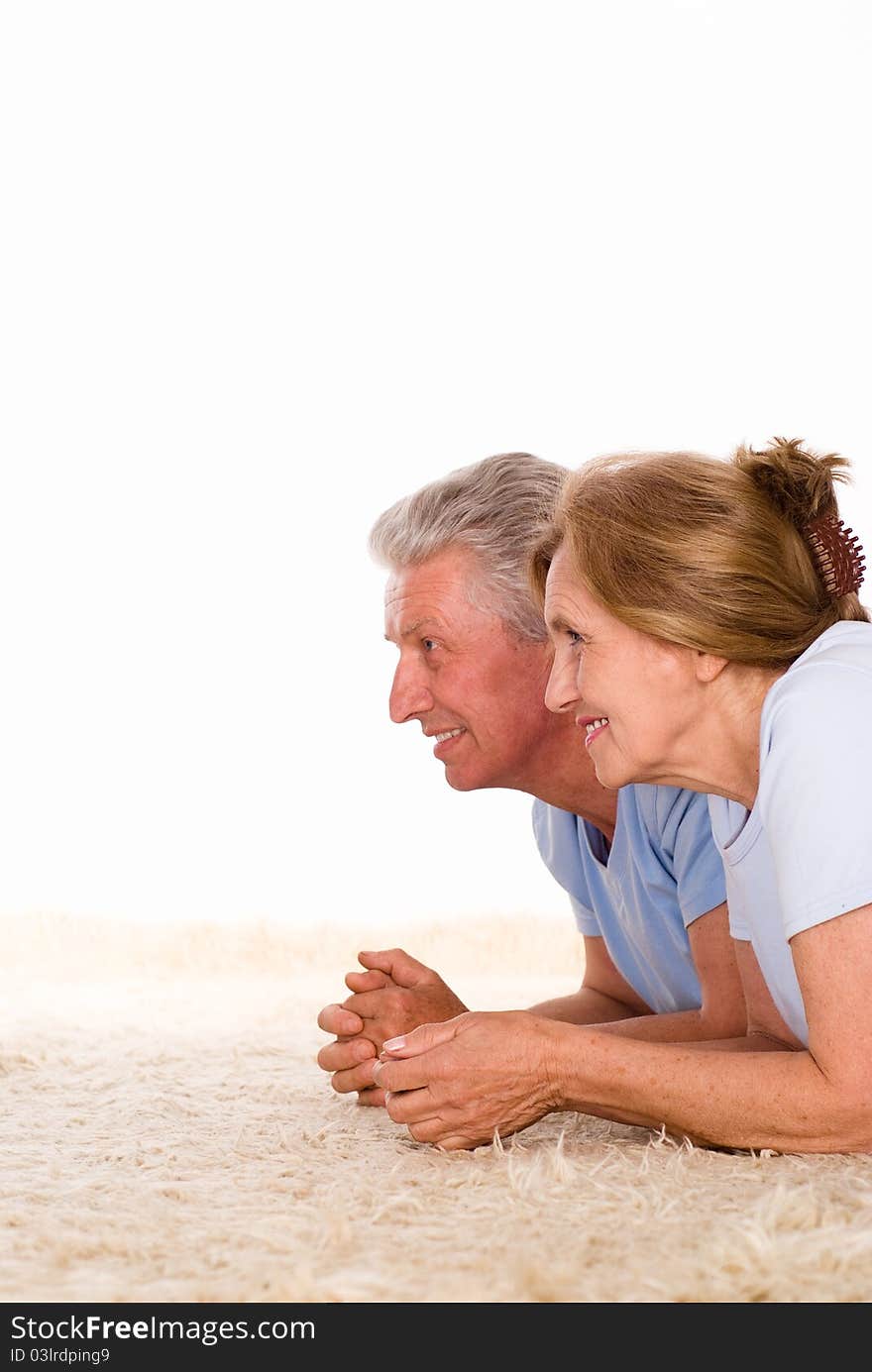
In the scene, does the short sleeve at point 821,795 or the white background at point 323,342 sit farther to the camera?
the white background at point 323,342

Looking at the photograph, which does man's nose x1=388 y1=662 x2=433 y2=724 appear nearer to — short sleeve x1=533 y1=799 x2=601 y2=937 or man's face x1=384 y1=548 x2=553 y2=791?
man's face x1=384 y1=548 x2=553 y2=791

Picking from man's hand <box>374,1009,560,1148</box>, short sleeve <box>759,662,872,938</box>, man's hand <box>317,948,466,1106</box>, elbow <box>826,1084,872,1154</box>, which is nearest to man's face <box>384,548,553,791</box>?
man's hand <box>317,948,466,1106</box>

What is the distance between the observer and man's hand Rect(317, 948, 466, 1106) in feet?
5.69

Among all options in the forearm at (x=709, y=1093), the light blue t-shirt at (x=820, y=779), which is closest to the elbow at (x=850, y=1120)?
the forearm at (x=709, y=1093)

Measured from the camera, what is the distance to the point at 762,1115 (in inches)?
48.4

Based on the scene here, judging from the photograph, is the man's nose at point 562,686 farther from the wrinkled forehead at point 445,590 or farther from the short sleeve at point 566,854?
the short sleeve at point 566,854

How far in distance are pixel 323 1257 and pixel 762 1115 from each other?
18.2 inches

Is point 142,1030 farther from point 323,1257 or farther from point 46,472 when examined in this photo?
point 46,472

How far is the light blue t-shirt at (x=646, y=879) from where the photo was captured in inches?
68.7

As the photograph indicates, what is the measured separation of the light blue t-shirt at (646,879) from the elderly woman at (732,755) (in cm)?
20

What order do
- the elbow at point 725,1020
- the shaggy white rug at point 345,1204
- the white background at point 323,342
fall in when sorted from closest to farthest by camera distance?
the shaggy white rug at point 345,1204
the elbow at point 725,1020
the white background at point 323,342
